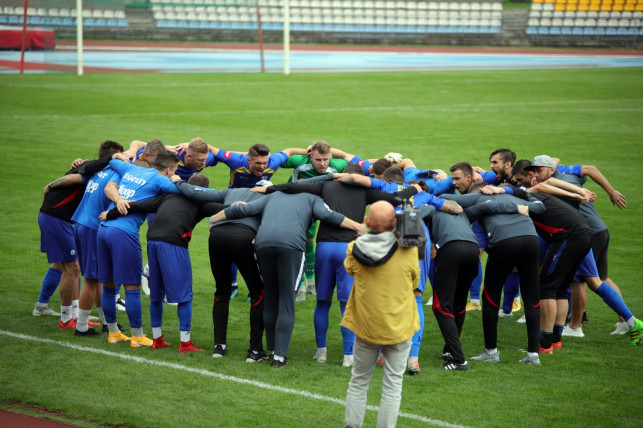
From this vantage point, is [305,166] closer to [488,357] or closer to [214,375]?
[488,357]

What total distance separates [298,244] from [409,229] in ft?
6.64

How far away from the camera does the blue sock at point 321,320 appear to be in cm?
847

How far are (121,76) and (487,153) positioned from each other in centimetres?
1974

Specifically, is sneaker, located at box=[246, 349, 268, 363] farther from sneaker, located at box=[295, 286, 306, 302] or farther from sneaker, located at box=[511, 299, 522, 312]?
sneaker, located at box=[511, 299, 522, 312]

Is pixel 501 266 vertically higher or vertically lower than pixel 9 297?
higher

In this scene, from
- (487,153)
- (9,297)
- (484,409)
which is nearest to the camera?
(484,409)

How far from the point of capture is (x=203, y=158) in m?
9.71

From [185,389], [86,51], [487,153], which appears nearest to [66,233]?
[185,389]

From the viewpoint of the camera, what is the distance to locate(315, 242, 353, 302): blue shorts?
27.3ft

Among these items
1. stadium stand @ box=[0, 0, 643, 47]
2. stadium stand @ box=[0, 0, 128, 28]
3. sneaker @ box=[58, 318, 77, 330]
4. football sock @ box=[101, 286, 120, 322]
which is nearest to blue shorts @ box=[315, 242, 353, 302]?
football sock @ box=[101, 286, 120, 322]

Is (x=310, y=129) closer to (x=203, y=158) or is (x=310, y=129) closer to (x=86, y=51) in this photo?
(x=203, y=158)

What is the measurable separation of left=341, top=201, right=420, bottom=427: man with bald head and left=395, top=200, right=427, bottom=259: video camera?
0.27ft

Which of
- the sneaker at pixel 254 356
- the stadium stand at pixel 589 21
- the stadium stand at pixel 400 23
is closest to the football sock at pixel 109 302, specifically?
the sneaker at pixel 254 356

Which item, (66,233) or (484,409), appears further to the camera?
(66,233)
